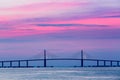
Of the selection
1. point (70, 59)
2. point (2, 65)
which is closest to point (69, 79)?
point (70, 59)

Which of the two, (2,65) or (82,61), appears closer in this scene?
(82,61)

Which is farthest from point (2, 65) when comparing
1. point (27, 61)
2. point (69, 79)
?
point (69, 79)

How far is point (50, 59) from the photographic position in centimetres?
10769

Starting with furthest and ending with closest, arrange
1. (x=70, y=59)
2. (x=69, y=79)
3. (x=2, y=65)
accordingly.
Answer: (x=2, y=65) < (x=70, y=59) < (x=69, y=79)

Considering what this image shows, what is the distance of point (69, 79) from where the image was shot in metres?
63.4

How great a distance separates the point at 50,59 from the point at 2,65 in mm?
14418

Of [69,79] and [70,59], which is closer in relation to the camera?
[69,79]

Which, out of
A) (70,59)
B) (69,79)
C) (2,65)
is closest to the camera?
(69,79)

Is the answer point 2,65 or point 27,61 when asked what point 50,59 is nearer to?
point 27,61

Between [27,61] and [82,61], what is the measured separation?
10371mm

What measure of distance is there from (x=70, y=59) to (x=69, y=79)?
41.9 meters

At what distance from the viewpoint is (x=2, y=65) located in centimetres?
11788

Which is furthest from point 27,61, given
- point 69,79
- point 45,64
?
point 69,79

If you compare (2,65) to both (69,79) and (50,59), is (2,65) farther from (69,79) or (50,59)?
(69,79)
